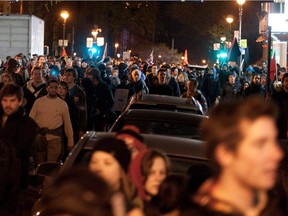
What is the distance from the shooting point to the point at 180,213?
342cm

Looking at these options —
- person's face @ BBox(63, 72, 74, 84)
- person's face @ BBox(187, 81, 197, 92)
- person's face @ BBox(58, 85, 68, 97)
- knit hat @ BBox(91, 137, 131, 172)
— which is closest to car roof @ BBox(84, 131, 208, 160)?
knit hat @ BBox(91, 137, 131, 172)

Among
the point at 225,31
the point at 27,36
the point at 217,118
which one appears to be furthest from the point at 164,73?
the point at 225,31

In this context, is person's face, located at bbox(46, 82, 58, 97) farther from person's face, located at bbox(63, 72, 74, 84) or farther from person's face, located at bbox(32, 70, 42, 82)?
person's face, located at bbox(63, 72, 74, 84)

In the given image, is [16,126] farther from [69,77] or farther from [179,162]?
[69,77]

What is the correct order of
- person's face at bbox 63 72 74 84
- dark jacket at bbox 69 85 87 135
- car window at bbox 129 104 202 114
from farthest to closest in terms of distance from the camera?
person's face at bbox 63 72 74 84 → dark jacket at bbox 69 85 87 135 → car window at bbox 129 104 202 114

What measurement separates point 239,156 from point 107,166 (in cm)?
137

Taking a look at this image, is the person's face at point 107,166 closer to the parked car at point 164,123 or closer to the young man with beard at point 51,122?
the parked car at point 164,123

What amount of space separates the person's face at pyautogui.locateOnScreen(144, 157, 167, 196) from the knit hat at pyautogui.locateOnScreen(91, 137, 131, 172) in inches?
7.3

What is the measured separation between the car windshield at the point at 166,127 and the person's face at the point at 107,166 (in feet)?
14.6

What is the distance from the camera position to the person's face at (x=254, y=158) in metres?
3.05

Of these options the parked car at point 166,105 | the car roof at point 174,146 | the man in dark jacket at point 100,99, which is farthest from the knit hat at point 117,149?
the man in dark jacket at point 100,99

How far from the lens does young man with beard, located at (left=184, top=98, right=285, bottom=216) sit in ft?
10.0

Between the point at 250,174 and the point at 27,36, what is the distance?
33.2 meters

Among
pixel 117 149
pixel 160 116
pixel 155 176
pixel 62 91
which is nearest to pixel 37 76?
pixel 62 91
